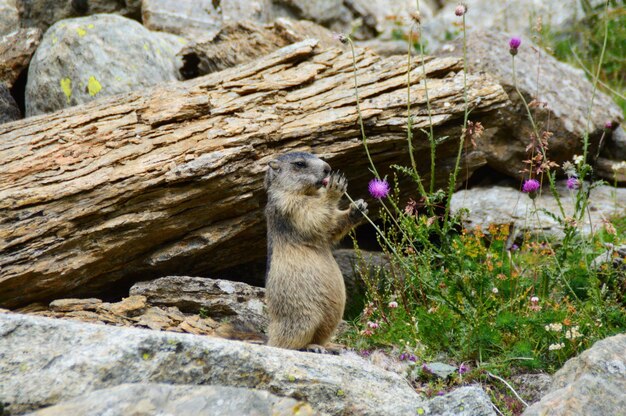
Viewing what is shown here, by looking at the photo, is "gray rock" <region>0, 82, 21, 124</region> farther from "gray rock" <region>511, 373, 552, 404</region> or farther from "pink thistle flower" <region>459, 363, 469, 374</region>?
"gray rock" <region>511, 373, 552, 404</region>

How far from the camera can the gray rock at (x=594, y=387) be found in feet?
14.0

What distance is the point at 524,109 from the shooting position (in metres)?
9.90

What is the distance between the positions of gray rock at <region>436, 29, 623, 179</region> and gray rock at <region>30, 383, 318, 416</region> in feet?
21.1

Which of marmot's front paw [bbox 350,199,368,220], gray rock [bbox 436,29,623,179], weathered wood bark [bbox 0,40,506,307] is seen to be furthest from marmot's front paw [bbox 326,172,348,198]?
gray rock [bbox 436,29,623,179]

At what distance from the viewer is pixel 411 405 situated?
4.55m

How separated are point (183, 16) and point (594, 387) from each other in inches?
374

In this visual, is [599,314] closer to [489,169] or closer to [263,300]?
[263,300]

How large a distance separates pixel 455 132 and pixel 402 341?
106 inches

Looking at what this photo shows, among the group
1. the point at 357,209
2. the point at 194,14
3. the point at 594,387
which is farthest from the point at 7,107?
the point at 594,387

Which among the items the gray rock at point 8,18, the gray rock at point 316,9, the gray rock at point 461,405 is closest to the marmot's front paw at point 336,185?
the gray rock at point 461,405

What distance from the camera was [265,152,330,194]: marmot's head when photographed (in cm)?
703

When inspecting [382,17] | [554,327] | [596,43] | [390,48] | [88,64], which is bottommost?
[554,327]

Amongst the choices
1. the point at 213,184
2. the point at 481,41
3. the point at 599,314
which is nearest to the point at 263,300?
the point at 213,184

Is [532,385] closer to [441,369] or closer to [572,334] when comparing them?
[572,334]
